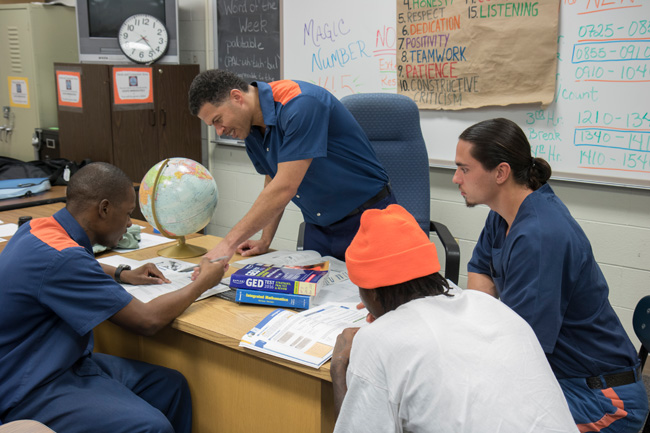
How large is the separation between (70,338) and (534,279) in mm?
1161

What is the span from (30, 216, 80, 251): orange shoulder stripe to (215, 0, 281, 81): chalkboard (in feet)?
7.56

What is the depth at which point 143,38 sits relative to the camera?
3.63 m

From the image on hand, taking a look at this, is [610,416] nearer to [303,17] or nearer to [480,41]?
[480,41]

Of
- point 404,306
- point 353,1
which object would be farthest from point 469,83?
point 404,306

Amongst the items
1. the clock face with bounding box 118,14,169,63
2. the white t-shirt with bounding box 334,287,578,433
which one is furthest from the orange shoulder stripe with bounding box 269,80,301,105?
the clock face with bounding box 118,14,169,63

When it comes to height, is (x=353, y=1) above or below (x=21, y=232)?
above

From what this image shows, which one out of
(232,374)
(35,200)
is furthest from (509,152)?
(35,200)

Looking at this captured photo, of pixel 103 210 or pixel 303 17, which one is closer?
pixel 103 210

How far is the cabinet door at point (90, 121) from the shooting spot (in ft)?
11.3

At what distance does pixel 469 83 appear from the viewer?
9.40 ft

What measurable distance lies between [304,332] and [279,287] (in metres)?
0.22

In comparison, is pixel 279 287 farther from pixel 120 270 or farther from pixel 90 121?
pixel 90 121

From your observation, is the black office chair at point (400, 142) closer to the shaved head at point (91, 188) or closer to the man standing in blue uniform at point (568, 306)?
the man standing in blue uniform at point (568, 306)

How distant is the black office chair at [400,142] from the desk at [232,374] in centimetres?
114
